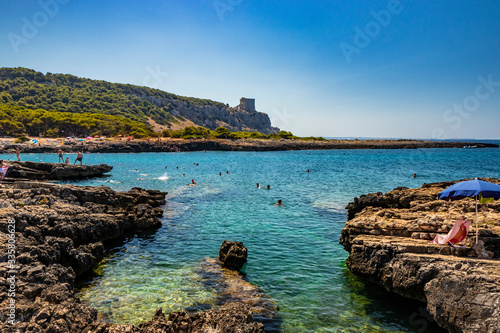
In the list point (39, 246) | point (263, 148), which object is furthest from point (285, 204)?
point (263, 148)

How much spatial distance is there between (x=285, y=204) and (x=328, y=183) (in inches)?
520

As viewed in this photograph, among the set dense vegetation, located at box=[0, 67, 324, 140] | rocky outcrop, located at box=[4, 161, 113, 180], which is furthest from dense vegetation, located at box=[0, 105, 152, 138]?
rocky outcrop, located at box=[4, 161, 113, 180]

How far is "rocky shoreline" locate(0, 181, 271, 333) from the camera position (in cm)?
632

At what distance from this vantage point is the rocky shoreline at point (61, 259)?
6.32m

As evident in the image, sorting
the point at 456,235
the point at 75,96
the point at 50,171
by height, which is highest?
the point at 75,96

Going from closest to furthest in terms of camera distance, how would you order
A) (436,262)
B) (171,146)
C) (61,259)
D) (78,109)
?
(436,262), (61,259), (171,146), (78,109)

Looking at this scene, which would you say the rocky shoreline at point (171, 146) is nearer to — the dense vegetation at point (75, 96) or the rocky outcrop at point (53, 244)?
the dense vegetation at point (75, 96)

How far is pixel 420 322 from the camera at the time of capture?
784 centimetres

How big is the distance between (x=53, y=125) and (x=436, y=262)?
11019 centimetres

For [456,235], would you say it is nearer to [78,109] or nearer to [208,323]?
[208,323]

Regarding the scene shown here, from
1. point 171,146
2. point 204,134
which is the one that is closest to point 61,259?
point 171,146

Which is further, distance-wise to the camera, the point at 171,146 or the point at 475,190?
the point at 171,146

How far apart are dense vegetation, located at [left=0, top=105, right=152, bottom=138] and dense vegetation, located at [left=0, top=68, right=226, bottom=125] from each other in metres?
34.9

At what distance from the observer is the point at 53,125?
301 ft
